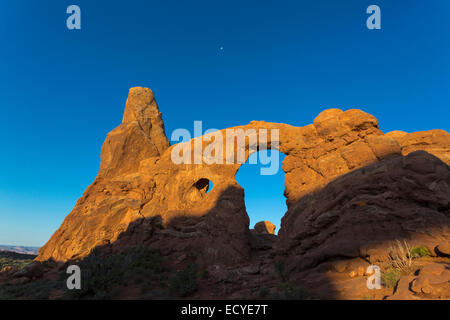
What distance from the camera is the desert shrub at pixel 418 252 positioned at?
8462 mm

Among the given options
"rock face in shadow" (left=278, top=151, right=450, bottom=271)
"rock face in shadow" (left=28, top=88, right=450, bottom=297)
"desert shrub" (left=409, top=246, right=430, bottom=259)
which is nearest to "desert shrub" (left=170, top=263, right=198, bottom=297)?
"rock face in shadow" (left=28, top=88, right=450, bottom=297)

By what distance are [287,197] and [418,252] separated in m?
9.28

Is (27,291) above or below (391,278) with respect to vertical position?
below

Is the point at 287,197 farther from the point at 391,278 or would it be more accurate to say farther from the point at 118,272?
the point at 118,272

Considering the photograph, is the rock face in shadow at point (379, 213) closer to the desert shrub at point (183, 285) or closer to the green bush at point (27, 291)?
the desert shrub at point (183, 285)

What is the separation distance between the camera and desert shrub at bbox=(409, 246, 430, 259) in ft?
27.8

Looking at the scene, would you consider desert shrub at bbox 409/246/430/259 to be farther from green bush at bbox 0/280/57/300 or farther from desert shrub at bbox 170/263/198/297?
green bush at bbox 0/280/57/300

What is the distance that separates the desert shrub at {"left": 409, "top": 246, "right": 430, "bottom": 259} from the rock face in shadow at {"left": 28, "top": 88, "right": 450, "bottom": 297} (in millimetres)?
518

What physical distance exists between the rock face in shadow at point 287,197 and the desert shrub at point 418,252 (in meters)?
0.52

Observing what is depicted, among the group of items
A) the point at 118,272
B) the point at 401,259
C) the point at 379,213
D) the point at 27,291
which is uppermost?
the point at 379,213

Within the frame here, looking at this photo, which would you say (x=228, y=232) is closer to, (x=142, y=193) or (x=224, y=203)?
(x=224, y=203)

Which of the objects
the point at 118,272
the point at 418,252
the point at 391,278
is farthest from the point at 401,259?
the point at 118,272

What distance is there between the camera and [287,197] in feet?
57.6
